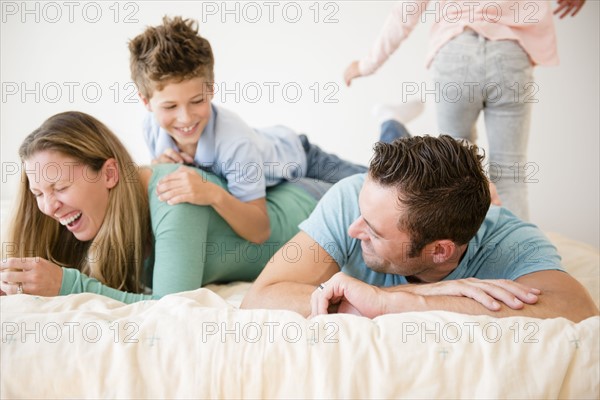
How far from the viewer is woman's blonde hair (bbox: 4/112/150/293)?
1.46 metres

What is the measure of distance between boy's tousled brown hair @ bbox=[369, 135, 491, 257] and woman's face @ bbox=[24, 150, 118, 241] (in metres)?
0.64

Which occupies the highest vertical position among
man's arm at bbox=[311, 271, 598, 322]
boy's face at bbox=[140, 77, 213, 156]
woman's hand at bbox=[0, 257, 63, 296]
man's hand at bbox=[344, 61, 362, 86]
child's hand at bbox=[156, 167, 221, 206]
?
man's hand at bbox=[344, 61, 362, 86]

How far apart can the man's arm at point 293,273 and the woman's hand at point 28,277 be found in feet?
1.28

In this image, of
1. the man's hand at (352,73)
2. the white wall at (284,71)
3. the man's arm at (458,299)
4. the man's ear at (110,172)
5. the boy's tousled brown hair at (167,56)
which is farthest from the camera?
the white wall at (284,71)

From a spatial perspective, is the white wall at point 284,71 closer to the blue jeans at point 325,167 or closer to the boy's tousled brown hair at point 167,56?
the blue jeans at point 325,167

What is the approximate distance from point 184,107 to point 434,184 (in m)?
0.76

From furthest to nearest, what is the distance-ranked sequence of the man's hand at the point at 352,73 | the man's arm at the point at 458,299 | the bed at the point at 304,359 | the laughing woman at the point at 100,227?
the man's hand at the point at 352,73 → the laughing woman at the point at 100,227 → the man's arm at the point at 458,299 → the bed at the point at 304,359

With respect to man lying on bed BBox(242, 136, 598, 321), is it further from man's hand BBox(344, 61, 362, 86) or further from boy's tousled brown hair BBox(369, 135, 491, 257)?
man's hand BBox(344, 61, 362, 86)

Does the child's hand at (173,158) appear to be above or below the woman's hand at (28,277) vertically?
above

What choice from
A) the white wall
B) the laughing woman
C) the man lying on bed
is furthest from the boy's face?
the white wall

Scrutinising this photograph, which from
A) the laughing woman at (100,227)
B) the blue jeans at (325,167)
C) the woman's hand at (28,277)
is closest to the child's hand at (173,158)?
the laughing woman at (100,227)

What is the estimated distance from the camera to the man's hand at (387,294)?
113cm

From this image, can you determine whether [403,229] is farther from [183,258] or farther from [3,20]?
[3,20]

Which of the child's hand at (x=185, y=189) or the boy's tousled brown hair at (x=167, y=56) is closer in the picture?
the child's hand at (x=185, y=189)
